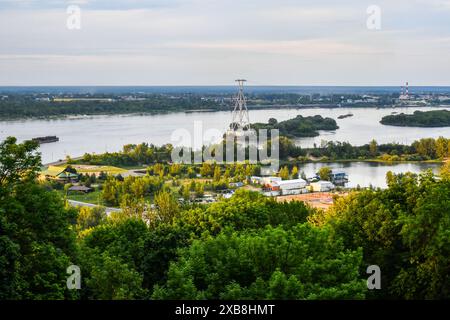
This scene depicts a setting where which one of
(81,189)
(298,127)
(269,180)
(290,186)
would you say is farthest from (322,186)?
(298,127)

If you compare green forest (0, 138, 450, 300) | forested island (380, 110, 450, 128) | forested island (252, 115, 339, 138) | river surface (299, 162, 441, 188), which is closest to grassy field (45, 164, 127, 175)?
river surface (299, 162, 441, 188)

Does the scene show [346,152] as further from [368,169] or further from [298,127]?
[298,127]

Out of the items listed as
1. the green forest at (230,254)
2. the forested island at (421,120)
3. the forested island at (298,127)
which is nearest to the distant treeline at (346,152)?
the forested island at (298,127)

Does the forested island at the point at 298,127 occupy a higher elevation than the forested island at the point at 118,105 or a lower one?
lower

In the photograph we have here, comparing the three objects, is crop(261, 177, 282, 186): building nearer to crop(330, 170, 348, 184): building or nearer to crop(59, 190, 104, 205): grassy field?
crop(330, 170, 348, 184): building

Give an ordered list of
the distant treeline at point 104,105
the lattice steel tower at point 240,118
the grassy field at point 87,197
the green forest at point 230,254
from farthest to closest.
Result: the distant treeline at point 104,105 < the lattice steel tower at point 240,118 < the grassy field at point 87,197 < the green forest at point 230,254

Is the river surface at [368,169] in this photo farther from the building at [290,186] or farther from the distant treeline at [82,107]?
the distant treeline at [82,107]
